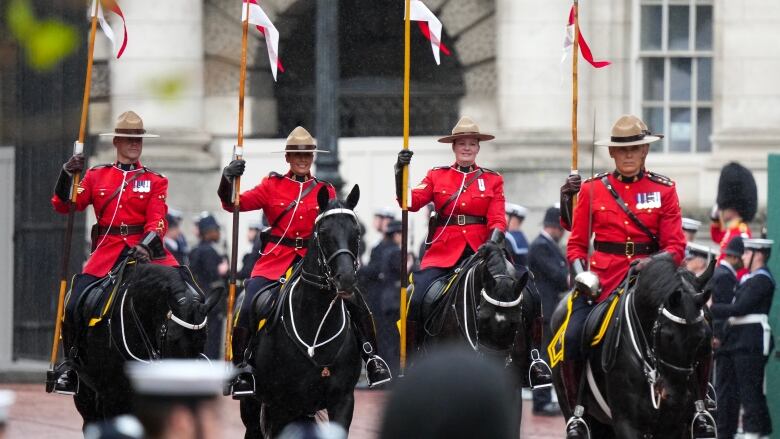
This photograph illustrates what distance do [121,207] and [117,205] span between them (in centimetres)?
3

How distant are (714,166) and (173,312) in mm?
10626

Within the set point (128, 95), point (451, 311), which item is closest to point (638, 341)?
point (451, 311)

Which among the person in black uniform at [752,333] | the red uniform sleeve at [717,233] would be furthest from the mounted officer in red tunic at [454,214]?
the red uniform sleeve at [717,233]

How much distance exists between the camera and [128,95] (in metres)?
20.2

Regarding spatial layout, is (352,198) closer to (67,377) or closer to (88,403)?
(67,377)

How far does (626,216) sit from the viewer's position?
10070mm

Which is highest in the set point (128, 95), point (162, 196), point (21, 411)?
point (128, 95)

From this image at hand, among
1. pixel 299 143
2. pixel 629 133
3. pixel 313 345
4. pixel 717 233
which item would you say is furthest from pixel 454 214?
pixel 717 233

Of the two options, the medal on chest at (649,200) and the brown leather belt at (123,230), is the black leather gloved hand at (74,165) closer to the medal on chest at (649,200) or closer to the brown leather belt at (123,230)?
the brown leather belt at (123,230)

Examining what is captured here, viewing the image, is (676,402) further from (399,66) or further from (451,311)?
(399,66)

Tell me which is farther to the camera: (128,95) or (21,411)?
(128,95)

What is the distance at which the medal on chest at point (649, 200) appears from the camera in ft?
33.0

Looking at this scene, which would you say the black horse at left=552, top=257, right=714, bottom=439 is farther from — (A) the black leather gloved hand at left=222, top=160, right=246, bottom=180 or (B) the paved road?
(B) the paved road

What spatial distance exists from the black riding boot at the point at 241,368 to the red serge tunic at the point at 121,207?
0.95 meters
